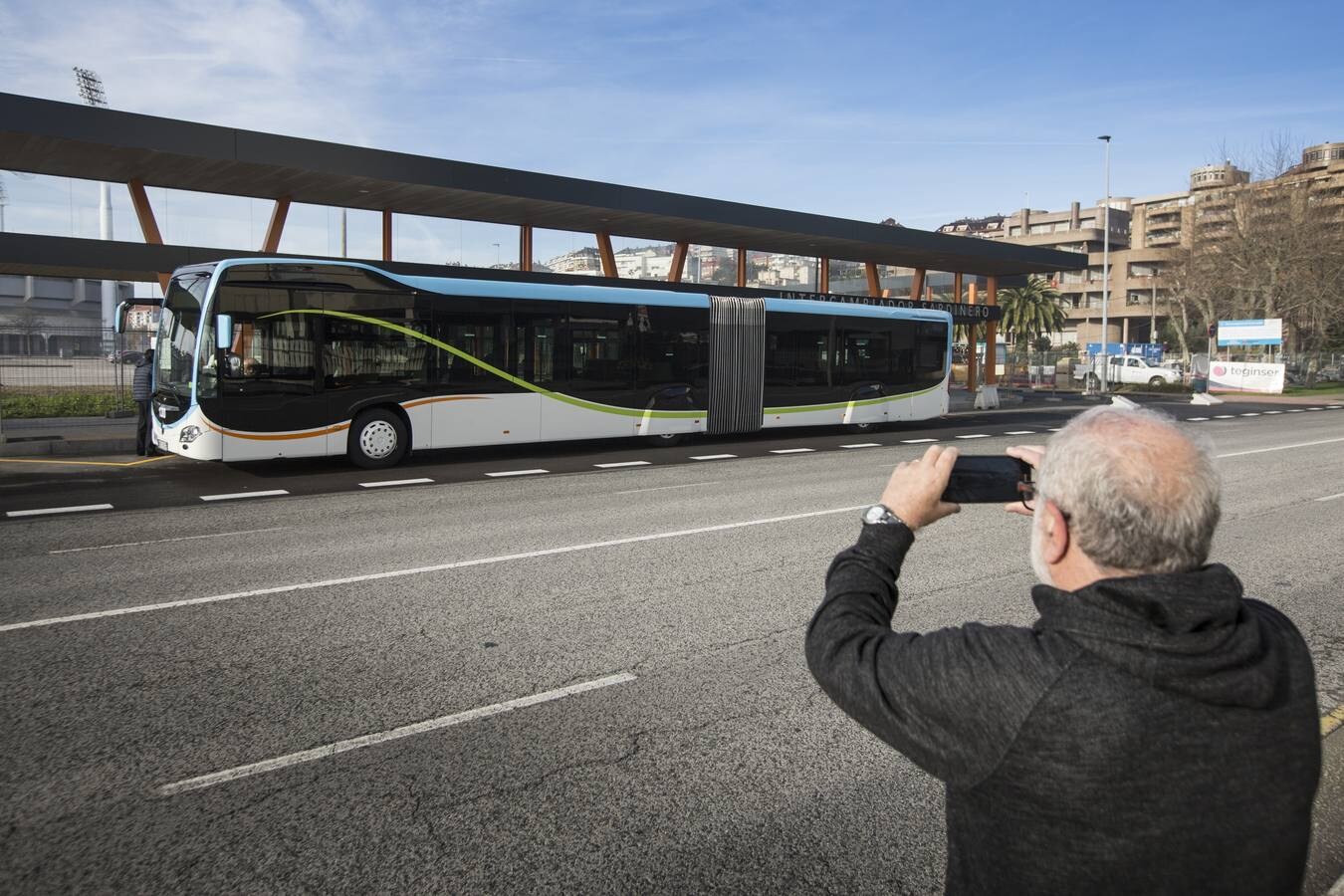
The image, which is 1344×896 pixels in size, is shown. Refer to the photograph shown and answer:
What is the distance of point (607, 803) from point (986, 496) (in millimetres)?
2351

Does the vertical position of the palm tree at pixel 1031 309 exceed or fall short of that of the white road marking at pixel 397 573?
it exceeds it

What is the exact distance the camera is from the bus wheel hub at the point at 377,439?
47.7ft

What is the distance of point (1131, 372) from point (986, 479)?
167ft

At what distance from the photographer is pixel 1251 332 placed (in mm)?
45406

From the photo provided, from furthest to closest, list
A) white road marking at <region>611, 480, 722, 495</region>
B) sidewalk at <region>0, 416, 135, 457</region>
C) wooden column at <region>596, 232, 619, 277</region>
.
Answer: wooden column at <region>596, 232, 619, 277</region>, sidewalk at <region>0, 416, 135, 457</region>, white road marking at <region>611, 480, 722, 495</region>

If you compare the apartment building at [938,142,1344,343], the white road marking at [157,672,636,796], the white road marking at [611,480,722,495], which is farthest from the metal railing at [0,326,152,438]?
the apartment building at [938,142,1344,343]

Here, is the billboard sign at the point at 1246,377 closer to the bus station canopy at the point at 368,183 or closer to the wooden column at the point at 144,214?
the bus station canopy at the point at 368,183

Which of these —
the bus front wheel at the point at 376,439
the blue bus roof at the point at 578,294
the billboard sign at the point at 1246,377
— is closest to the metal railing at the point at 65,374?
the blue bus roof at the point at 578,294

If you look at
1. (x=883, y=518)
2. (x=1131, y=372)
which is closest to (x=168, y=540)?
(x=883, y=518)

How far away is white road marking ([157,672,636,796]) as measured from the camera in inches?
155

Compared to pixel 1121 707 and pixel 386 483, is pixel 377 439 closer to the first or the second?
pixel 386 483

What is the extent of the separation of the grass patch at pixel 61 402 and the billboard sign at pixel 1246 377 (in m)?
44.6

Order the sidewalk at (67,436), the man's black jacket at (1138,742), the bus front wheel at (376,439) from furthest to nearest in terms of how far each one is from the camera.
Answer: the sidewalk at (67,436) < the bus front wheel at (376,439) < the man's black jacket at (1138,742)

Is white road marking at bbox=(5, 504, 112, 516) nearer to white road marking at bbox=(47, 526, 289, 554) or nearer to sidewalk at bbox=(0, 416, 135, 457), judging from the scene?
white road marking at bbox=(47, 526, 289, 554)
